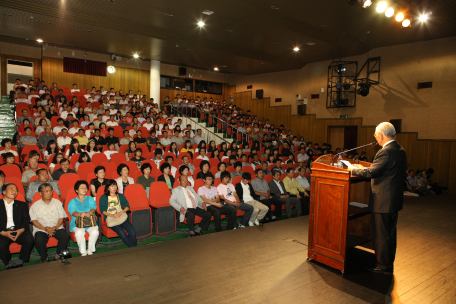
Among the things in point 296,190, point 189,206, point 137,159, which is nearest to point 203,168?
point 189,206

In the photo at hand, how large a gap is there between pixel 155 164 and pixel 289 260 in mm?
3467

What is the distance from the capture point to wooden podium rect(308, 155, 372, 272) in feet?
7.43

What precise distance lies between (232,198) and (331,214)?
224 cm

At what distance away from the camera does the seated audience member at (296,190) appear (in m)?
5.21

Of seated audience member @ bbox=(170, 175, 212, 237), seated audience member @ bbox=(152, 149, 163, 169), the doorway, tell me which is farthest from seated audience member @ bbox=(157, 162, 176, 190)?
the doorway

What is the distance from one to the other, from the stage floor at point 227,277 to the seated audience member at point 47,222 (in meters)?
0.58

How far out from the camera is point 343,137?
11.3 metres

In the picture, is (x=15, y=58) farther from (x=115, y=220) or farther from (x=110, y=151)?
(x=115, y=220)

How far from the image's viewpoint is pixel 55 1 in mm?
6508

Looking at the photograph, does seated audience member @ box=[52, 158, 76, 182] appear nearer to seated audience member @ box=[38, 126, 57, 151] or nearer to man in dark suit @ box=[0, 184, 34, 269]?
man in dark suit @ box=[0, 184, 34, 269]

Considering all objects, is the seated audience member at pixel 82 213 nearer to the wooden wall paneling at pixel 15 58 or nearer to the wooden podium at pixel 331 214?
the wooden podium at pixel 331 214

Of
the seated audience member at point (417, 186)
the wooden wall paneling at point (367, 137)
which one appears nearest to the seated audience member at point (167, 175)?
the seated audience member at point (417, 186)

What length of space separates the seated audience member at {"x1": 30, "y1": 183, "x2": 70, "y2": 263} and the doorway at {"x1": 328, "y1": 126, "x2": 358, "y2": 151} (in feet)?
33.1

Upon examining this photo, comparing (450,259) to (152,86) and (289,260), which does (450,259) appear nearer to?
(289,260)
